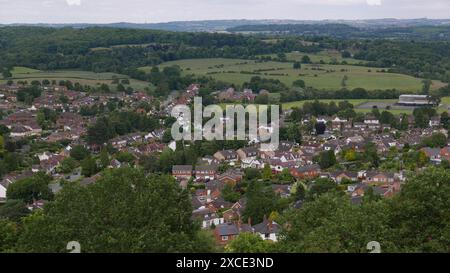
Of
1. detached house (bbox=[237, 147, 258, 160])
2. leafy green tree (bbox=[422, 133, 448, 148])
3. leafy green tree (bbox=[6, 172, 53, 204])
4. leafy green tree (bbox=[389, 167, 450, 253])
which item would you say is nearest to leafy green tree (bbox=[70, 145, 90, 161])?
detached house (bbox=[237, 147, 258, 160])

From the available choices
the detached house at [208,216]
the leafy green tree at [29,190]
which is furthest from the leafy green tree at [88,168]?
the detached house at [208,216]

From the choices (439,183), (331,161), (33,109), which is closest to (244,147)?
(331,161)

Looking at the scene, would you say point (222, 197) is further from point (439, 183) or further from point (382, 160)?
point (439, 183)

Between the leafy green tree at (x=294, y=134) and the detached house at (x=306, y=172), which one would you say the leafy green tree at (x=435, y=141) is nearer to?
the leafy green tree at (x=294, y=134)

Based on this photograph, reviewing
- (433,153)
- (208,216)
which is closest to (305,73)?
(433,153)

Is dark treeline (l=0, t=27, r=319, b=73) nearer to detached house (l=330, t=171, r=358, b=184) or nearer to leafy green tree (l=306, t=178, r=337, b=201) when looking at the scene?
detached house (l=330, t=171, r=358, b=184)

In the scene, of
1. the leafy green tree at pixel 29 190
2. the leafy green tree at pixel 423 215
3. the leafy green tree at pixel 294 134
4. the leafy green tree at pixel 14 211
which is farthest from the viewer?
the leafy green tree at pixel 294 134
